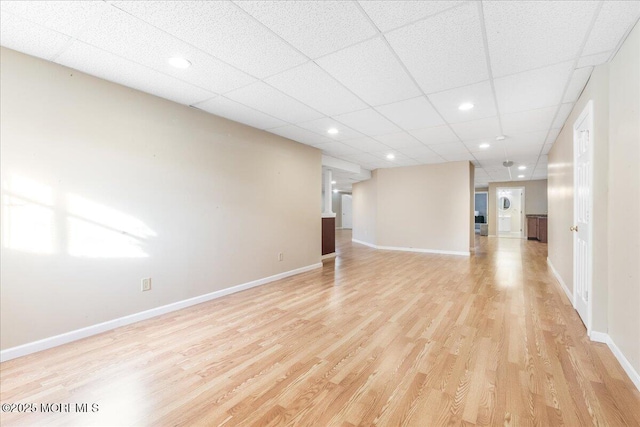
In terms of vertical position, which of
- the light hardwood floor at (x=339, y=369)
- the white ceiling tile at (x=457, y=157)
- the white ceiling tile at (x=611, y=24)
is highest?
the white ceiling tile at (x=457, y=157)

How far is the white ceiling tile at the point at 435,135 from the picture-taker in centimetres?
438

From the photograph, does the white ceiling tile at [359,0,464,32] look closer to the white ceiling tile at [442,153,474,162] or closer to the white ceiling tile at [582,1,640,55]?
the white ceiling tile at [582,1,640,55]

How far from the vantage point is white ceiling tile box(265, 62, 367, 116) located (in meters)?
2.58

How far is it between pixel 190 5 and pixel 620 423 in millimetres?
Result: 3505

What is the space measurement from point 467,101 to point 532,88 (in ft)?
1.99

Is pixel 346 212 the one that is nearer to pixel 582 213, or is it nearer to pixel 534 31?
pixel 582 213

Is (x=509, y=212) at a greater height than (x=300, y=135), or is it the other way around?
(x=300, y=135)

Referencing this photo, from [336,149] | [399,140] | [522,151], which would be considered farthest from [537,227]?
[336,149]

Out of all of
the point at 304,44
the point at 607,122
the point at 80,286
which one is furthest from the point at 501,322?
the point at 80,286

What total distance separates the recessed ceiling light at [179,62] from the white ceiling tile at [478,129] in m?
3.62

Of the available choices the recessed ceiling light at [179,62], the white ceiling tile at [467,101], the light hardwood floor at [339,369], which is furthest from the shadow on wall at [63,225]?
the white ceiling tile at [467,101]

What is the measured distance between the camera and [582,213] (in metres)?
2.94

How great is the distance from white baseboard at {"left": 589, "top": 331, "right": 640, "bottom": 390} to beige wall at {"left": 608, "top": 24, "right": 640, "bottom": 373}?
39mm

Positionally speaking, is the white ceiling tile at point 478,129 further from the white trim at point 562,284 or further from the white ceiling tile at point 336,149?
the white trim at point 562,284
